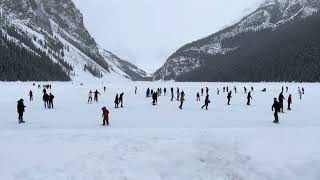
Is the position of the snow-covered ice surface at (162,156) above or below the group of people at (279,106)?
below

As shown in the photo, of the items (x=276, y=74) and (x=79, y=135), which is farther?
(x=276, y=74)

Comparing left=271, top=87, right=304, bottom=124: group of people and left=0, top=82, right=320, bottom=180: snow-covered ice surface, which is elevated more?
left=271, top=87, right=304, bottom=124: group of people

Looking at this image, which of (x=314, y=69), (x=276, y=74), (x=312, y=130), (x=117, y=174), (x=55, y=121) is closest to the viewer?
(x=117, y=174)

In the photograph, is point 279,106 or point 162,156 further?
point 279,106

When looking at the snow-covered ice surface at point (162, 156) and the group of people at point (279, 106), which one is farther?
the group of people at point (279, 106)

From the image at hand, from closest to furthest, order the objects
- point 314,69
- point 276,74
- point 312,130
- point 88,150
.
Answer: point 88,150, point 312,130, point 314,69, point 276,74

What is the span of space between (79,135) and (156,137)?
13.1 feet

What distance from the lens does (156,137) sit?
20.4 m

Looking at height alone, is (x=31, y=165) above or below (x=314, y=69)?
below

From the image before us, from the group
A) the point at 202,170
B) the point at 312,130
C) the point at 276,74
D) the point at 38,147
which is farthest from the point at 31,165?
the point at 276,74

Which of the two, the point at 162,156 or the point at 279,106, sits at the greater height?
the point at 279,106

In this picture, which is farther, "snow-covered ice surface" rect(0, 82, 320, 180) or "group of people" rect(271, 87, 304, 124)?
"group of people" rect(271, 87, 304, 124)

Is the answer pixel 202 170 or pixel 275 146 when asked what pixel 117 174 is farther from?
pixel 275 146

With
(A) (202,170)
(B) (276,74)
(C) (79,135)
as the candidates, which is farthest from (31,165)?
(B) (276,74)
